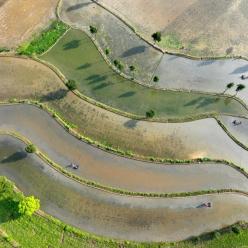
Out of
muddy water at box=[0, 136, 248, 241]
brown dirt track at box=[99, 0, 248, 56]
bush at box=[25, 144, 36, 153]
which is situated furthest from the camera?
brown dirt track at box=[99, 0, 248, 56]

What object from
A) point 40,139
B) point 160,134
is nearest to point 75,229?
point 40,139

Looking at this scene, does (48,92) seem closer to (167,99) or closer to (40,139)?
(40,139)

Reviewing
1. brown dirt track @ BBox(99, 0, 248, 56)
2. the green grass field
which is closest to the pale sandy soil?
the green grass field

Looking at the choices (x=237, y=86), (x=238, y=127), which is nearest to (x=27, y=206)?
(x=238, y=127)

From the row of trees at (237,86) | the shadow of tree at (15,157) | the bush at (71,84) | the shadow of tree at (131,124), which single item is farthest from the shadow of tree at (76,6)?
the row of trees at (237,86)

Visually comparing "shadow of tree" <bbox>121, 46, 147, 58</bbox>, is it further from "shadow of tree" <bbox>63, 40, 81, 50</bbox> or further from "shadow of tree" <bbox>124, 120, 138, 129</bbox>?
"shadow of tree" <bbox>124, 120, 138, 129</bbox>

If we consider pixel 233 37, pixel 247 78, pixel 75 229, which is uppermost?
pixel 233 37
